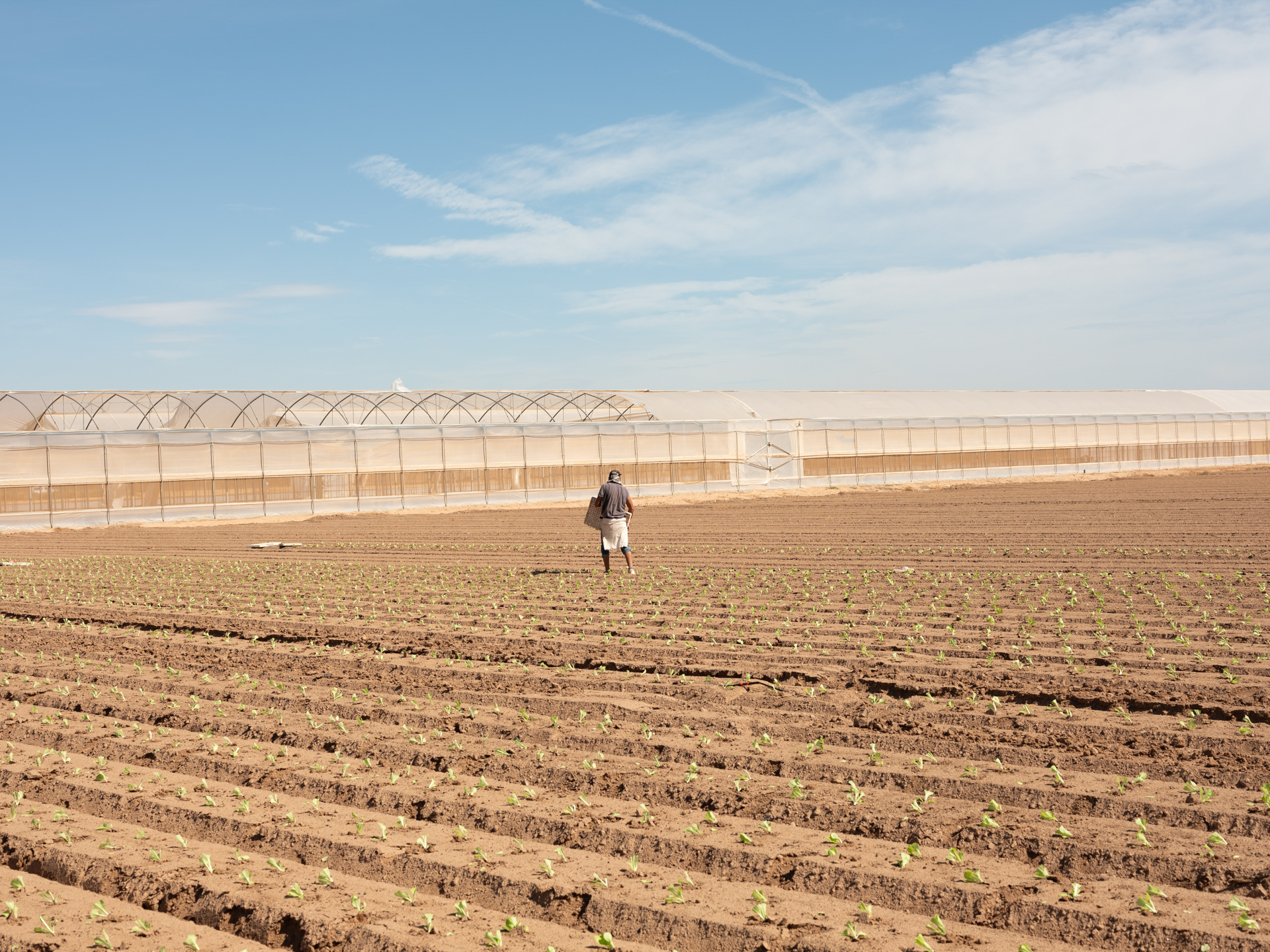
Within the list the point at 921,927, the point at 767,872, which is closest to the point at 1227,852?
the point at 921,927

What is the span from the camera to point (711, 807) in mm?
5262

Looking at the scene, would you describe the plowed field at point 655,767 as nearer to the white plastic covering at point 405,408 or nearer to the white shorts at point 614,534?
the white shorts at point 614,534

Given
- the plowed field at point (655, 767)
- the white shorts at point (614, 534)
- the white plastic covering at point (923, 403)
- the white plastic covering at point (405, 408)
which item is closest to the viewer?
the plowed field at point (655, 767)

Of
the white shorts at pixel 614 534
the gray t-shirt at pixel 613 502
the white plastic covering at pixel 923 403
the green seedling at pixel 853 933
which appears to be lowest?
the green seedling at pixel 853 933

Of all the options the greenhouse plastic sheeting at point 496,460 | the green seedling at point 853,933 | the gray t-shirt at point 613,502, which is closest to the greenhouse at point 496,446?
the greenhouse plastic sheeting at point 496,460

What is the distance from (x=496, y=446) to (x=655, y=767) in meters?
31.2

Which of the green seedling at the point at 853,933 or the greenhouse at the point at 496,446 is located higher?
the greenhouse at the point at 496,446

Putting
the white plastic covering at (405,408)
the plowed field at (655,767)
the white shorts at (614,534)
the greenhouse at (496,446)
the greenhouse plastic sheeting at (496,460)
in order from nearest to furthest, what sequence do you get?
the plowed field at (655,767), the white shorts at (614,534), the greenhouse plastic sheeting at (496,460), the greenhouse at (496,446), the white plastic covering at (405,408)

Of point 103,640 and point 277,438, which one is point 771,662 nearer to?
point 103,640

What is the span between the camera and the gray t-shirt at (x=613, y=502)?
49.7 ft

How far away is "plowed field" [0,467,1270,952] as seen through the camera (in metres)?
4.09

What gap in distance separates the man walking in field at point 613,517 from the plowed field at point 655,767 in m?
1.38

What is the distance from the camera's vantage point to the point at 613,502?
15.2 m

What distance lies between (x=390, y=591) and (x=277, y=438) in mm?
20815
